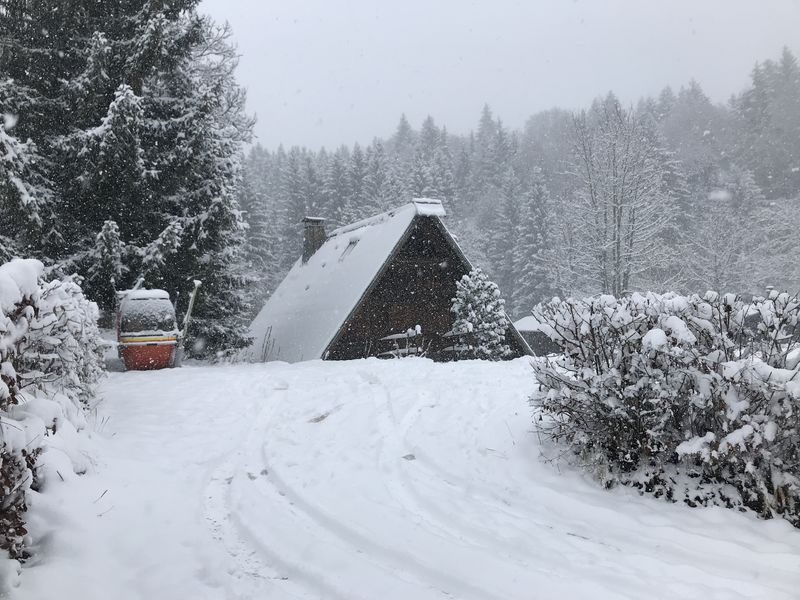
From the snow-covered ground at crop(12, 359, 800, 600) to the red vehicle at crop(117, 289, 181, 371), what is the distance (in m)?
3.39

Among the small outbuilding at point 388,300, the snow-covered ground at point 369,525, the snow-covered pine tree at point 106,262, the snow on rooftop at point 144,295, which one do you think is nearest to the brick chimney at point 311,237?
the small outbuilding at point 388,300

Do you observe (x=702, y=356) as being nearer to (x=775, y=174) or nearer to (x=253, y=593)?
(x=253, y=593)

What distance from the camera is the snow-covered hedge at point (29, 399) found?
2.85 metres

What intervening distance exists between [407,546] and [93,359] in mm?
4710

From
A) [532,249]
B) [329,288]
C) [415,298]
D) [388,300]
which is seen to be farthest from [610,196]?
[532,249]

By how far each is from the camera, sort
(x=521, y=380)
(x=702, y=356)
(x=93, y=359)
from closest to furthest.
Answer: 1. (x=702, y=356)
2. (x=93, y=359)
3. (x=521, y=380)

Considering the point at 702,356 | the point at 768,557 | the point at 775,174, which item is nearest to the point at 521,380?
the point at 702,356

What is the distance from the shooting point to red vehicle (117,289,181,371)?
9492 millimetres

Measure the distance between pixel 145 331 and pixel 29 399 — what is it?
6.44 m

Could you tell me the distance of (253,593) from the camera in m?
2.94

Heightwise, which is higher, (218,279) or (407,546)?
(218,279)

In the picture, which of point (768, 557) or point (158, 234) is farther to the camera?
point (158, 234)

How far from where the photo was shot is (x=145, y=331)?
9570 mm

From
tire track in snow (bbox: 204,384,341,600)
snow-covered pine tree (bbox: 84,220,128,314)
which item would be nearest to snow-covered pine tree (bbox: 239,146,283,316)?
snow-covered pine tree (bbox: 84,220,128,314)
